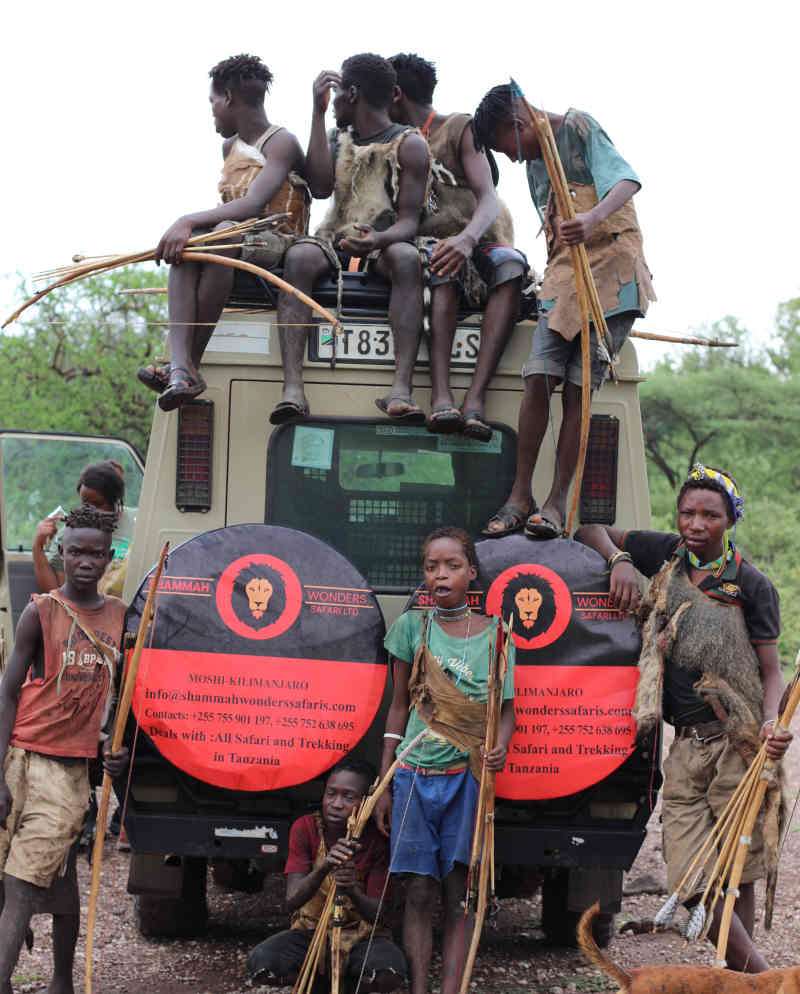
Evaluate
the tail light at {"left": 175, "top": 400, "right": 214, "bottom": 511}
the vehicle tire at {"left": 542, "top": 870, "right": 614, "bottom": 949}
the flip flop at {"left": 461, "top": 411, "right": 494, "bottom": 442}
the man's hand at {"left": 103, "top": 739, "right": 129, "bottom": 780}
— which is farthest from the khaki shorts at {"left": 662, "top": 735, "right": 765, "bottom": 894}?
the tail light at {"left": 175, "top": 400, "right": 214, "bottom": 511}

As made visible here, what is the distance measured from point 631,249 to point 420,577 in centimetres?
153

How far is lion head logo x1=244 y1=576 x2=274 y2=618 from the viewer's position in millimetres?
4195

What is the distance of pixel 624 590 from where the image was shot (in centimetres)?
425

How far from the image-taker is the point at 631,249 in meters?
4.81

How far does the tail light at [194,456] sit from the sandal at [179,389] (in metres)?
0.12

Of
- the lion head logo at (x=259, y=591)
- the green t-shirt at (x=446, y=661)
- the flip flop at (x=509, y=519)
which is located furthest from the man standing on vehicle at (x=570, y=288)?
the lion head logo at (x=259, y=591)

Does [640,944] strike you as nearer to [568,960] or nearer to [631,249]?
[568,960]

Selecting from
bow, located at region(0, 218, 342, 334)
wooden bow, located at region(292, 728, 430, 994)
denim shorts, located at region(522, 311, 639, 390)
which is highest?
bow, located at region(0, 218, 342, 334)

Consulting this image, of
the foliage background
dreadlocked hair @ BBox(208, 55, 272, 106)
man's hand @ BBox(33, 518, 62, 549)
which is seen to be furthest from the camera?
the foliage background

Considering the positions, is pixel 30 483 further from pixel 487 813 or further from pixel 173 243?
pixel 487 813

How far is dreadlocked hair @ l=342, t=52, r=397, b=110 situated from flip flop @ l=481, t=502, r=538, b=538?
204 centimetres

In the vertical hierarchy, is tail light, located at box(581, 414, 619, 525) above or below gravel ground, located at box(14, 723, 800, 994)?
above

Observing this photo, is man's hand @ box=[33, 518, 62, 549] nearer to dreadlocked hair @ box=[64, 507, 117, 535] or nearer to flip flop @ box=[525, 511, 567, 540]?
dreadlocked hair @ box=[64, 507, 117, 535]

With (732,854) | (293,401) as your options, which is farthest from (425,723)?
(293,401)
